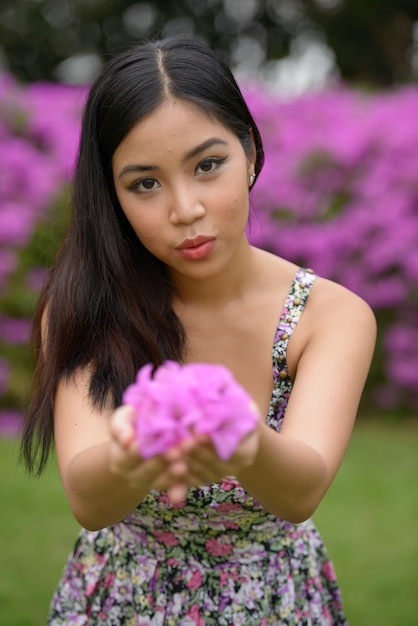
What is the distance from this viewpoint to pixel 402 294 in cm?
576

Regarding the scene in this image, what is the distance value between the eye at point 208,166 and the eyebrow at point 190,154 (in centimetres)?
3

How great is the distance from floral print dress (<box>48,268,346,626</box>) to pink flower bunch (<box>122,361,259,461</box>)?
0.77m

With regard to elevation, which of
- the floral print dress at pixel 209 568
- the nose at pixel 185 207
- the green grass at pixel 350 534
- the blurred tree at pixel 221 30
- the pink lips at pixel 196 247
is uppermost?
the blurred tree at pixel 221 30

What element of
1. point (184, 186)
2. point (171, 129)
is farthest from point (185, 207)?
point (171, 129)

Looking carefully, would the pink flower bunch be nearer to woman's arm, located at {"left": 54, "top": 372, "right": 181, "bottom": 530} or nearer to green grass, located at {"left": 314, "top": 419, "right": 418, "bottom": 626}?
woman's arm, located at {"left": 54, "top": 372, "right": 181, "bottom": 530}

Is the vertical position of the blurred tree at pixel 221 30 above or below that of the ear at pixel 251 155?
above

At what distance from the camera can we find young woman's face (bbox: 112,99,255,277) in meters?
1.75

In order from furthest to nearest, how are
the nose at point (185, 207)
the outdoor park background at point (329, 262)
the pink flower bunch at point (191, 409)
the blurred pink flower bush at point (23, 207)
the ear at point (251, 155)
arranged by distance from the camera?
the blurred pink flower bush at point (23, 207)
the outdoor park background at point (329, 262)
the ear at point (251, 155)
the nose at point (185, 207)
the pink flower bunch at point (191, 409)

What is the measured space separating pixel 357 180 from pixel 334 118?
0.73 m

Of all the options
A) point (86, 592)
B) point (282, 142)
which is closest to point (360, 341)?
point (86, 592)

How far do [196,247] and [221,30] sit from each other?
9.98 m

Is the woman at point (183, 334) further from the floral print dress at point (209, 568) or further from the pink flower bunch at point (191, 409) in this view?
the pink flower bunch at point (191, 409)

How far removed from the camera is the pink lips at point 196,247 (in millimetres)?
1787

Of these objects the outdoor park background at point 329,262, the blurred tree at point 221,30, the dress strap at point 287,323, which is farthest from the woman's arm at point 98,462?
the blurred tree at point 221,30
